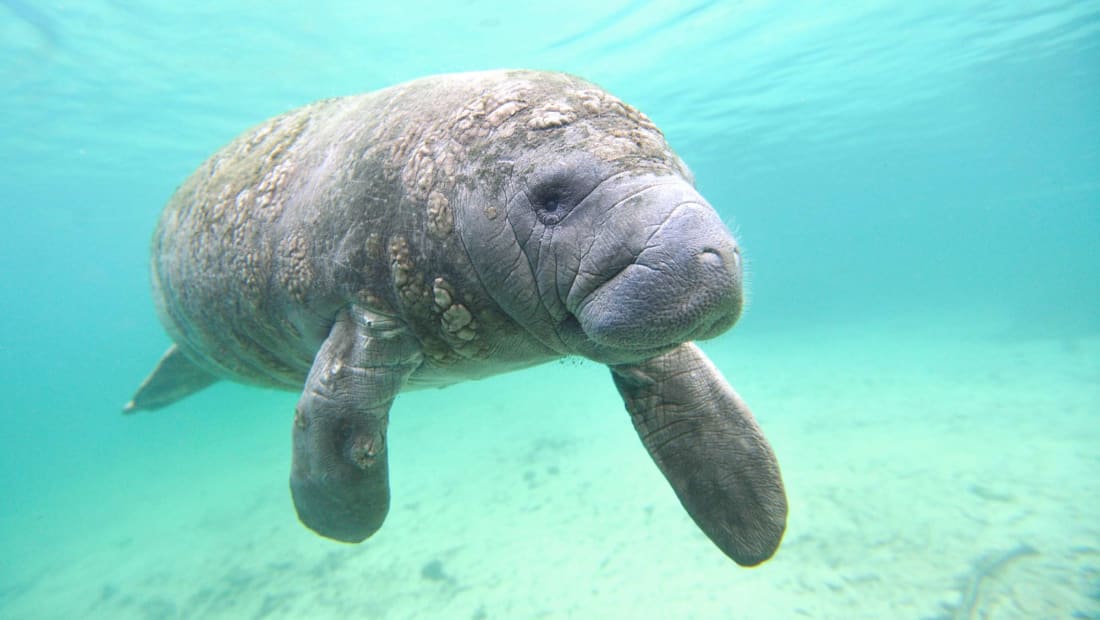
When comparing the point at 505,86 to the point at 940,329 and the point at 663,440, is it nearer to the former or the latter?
the point at 663,440

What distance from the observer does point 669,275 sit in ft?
5.44

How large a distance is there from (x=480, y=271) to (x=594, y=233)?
52cm

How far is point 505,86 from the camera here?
7.64 ft

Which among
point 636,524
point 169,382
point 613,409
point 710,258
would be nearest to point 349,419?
point 710,258

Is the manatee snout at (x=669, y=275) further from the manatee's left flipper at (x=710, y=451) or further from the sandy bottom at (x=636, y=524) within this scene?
the sandy bottom at (x=636, y=524)

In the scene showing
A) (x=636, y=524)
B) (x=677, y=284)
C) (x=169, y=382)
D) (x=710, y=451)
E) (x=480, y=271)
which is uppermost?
(x=677, y=284)

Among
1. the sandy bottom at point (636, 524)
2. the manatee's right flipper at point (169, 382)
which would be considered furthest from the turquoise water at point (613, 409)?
the manatee's right flipper at point (169, 382)

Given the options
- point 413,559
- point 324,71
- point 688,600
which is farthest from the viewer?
point 324,71

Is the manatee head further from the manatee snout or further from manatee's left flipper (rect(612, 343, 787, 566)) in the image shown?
manatee's left flipper (rect(612, 343, 787, 566))

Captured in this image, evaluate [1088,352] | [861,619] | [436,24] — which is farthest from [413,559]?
[1088,352]

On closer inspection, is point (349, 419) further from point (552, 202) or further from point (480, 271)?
point (552, 202)

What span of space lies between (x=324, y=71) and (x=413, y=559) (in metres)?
14.9

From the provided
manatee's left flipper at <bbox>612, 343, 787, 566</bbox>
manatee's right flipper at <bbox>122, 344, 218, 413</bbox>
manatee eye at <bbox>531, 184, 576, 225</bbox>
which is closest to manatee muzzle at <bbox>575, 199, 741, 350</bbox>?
manatee eye at <bbox>531, 184, 576, 225</bbox>

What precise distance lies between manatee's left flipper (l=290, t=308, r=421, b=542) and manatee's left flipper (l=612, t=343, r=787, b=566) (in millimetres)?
1031
